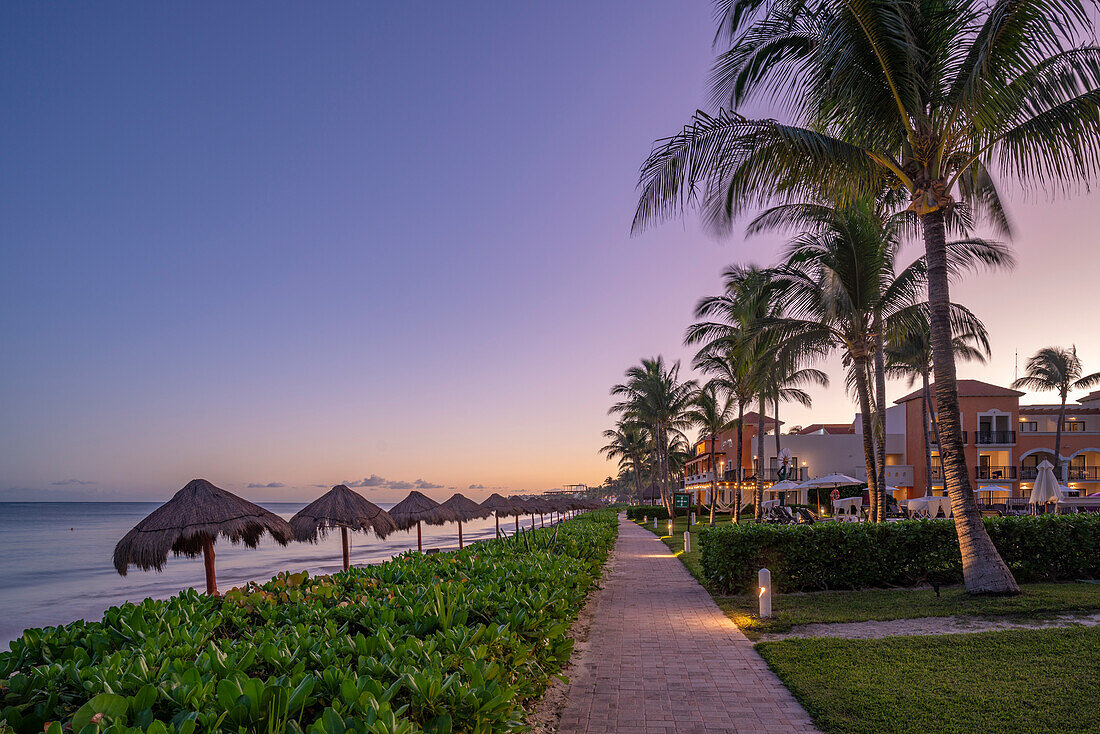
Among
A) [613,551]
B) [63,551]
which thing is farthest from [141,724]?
[63,551]

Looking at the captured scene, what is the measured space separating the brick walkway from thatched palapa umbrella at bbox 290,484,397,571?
712cm

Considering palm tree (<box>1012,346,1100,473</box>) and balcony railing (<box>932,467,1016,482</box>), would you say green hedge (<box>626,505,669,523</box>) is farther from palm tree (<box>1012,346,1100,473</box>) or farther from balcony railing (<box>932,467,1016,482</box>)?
palm tree (<box>1012,346,1100,473</box>)

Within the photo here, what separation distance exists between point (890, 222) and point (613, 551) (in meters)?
12.9

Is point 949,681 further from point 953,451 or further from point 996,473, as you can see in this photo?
point 996,473

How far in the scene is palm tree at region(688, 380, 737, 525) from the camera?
31047 mm

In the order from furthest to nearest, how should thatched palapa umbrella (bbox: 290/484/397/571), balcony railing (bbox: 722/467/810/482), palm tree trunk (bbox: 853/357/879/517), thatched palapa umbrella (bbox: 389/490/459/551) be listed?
1. balcony railing (bbox: 722/467/810/482)
2. thatched palapa umbrella (bbox: 389/490/459/551)
3. palm tree trunk (bbox: 853/357/879/517)
4. thatched palapa umbrella (bbox: 290/484/397/571)

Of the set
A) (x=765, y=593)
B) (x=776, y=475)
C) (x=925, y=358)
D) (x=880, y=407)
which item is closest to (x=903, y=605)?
Result: (x=765, y=593)

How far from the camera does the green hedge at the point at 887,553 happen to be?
34.3ft

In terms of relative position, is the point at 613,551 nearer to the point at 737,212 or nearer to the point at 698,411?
the point at 737,212

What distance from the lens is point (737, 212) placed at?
32.3 ft

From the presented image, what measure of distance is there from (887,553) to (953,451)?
2259 millimetres

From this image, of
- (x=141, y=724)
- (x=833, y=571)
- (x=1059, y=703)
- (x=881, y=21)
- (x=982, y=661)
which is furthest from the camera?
(x=833, y=571)

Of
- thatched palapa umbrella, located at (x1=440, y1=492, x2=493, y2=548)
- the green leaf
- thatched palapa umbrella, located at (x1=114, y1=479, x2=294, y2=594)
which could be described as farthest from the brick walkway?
thatched palapa umbrella, located at (x1=440, y1=492, x2=493, y2=548)

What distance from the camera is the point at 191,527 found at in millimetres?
9828
